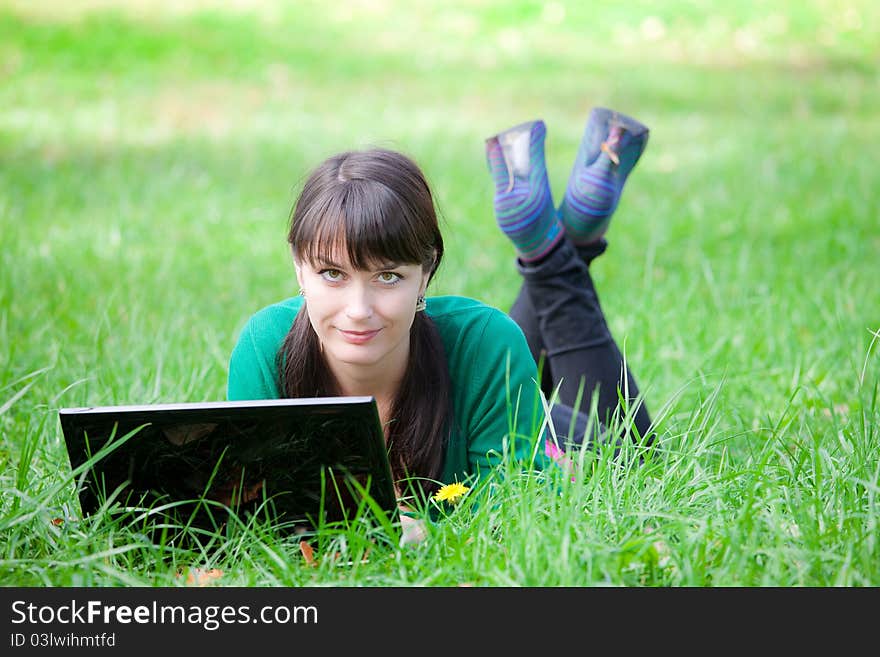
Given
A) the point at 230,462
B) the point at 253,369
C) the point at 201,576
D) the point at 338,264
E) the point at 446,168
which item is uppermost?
the point at 446,168

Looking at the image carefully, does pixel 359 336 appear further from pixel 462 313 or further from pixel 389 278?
pixel 462 313

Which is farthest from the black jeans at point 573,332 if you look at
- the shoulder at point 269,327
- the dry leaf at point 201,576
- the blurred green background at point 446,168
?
the dry leaf at point 201,576

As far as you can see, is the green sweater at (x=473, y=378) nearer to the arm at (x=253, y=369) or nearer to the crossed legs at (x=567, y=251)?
the arm at (x=253, y=369)

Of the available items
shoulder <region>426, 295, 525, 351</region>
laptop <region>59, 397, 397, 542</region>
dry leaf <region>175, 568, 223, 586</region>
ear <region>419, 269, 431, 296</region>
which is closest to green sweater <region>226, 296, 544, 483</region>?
shoulder <region>426, 295, 525, 351</region>

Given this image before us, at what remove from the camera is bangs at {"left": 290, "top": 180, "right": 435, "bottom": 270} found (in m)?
2.22

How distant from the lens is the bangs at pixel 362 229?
222 centimetres

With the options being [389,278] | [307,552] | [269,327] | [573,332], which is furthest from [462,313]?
[307,552]

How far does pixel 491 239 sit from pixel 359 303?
3.63 metres

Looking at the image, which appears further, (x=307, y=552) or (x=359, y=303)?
(x=359, y=303)

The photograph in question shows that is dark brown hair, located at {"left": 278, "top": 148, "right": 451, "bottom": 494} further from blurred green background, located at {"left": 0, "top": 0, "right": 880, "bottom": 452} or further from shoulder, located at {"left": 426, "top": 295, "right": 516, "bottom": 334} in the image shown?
blurred green background, located at {"left": 0, "top": 0, "right": 880, "bottom": 452}

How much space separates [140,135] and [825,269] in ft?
17.3

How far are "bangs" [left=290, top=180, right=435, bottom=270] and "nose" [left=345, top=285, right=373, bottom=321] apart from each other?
50 millimetres

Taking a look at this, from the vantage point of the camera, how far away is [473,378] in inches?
99.7
